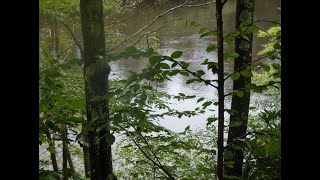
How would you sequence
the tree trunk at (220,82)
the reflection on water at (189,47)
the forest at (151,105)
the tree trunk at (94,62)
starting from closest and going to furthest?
the tree trunk at (220,82), the forest at (151,105), the tree trunk at (94,62), the reflection on water at (189,47)

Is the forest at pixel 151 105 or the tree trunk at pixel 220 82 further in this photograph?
the forest at pixel 151 105

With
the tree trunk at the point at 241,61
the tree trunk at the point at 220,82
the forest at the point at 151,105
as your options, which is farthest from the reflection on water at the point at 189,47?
the tree trunk at the point at 220,82

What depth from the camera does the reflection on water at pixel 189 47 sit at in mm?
9884

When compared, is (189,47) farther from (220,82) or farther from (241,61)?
(220,82)

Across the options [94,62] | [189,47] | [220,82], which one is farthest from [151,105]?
[189,47]

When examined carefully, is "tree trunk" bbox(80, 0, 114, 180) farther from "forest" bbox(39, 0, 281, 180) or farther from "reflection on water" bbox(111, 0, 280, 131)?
"reflection on water" bbox(111, 0, 280, 131)

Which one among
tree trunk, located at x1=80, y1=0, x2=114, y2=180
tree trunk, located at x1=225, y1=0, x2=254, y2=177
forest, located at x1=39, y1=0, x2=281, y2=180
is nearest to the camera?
forest, located at x1=39, y1=0, x2=281, y2=180

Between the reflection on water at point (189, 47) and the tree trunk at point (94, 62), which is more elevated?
the reflection on water at point (189, 47)

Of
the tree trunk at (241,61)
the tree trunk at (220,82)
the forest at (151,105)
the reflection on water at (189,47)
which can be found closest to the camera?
the tree trunk at (220,82)

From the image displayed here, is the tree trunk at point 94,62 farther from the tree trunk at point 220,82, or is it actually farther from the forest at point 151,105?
the tree trunk at point 220,82

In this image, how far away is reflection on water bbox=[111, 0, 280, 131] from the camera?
9884mm

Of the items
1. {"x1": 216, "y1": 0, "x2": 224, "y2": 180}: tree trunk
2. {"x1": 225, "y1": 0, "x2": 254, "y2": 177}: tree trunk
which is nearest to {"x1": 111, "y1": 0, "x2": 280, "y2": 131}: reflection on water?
{"x1": 225, "y1": 0, "x2": 254, "y2": 177}: tree trunk
